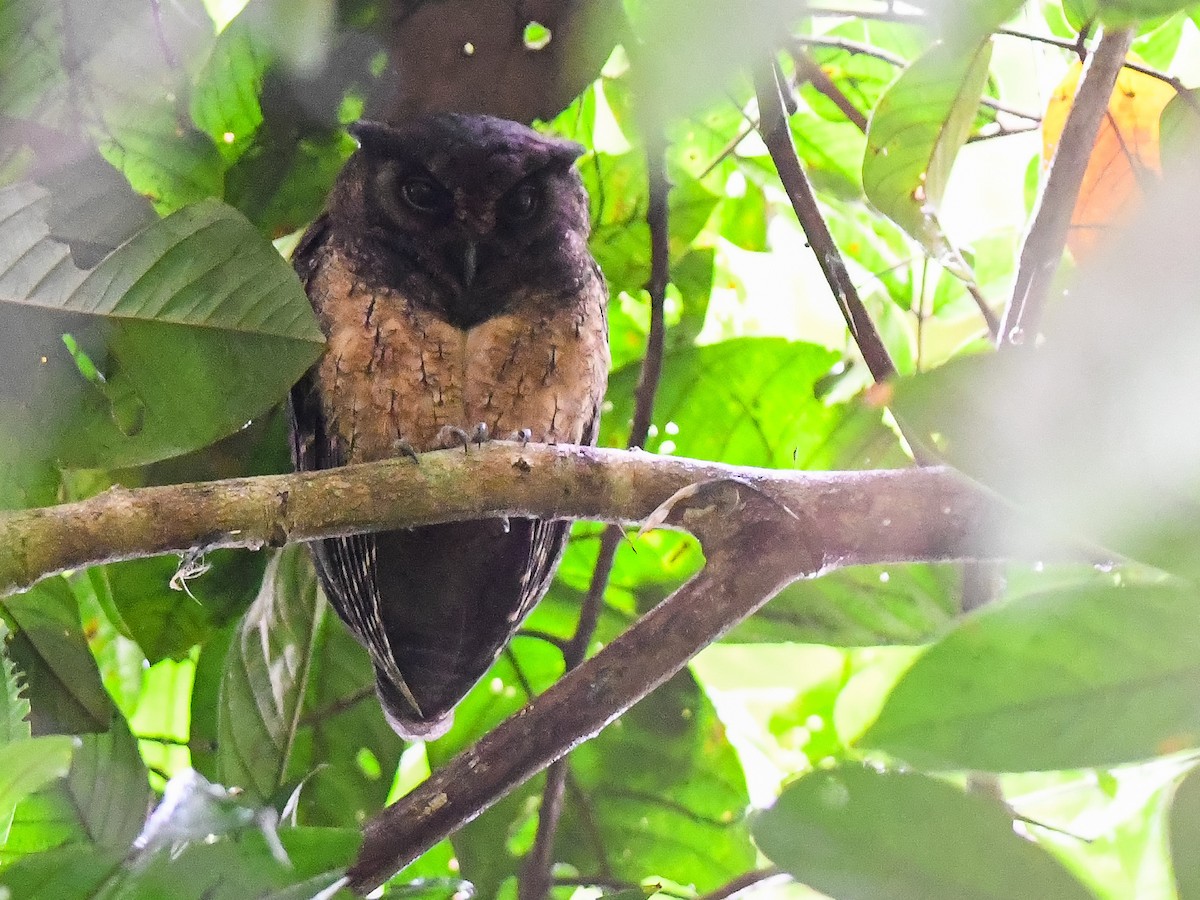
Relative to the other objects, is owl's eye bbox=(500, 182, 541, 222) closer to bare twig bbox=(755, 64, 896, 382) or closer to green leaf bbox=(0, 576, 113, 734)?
bare twig bbox=(755, 64, 896, 382)

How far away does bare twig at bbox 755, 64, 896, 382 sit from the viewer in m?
1.28

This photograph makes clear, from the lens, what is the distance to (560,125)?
1829mm

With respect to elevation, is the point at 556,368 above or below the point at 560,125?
below

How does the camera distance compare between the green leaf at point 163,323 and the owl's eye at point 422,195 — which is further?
the owl's eye at point 422,195

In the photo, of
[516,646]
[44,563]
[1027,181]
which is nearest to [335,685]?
[516,646]

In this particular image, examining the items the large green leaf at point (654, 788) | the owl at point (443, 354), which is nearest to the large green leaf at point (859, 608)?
the large green leaf at point (654, 788)

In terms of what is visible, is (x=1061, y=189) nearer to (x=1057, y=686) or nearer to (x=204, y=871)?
(x=1057, y=686)

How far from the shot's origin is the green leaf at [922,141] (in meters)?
1.18

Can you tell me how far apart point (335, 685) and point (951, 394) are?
1.41 meters

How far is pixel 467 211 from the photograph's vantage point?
1630mm

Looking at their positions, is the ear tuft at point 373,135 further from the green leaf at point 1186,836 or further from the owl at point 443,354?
the green leaf at point 1186,836

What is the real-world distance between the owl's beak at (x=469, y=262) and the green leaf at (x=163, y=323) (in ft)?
1.60

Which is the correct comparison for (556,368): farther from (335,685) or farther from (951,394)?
(951,394)

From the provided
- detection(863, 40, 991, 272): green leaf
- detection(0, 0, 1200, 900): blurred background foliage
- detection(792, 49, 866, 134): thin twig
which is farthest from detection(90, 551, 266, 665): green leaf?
detection(792, 49, 866, 134): thin twig
